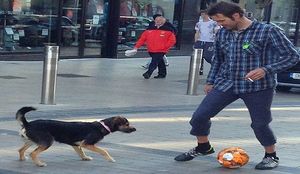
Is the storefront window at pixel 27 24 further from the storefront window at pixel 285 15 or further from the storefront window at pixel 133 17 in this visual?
the storefront window at pixel 285 15

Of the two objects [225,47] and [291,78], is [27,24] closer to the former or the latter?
[291,78]

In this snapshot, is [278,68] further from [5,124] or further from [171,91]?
[171,91]

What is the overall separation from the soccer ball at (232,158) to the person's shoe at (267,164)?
0.15 meters

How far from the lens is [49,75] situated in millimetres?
11500

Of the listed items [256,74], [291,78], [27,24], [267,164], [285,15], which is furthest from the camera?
[285,15]

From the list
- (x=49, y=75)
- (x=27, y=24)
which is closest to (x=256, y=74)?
(x=49, y=75)

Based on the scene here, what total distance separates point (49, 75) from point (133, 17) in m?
11.0

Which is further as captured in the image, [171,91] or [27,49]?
[27,49]

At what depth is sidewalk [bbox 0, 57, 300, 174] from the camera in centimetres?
756

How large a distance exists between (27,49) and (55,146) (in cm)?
1099

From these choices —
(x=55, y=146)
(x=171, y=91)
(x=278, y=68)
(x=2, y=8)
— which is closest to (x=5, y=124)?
(x=55, y=146)

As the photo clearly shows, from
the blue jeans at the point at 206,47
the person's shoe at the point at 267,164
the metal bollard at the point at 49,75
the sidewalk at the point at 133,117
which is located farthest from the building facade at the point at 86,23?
the person's shoe at the point at 267,164

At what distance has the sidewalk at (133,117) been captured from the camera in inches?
298

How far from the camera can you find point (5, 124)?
9.52 m
